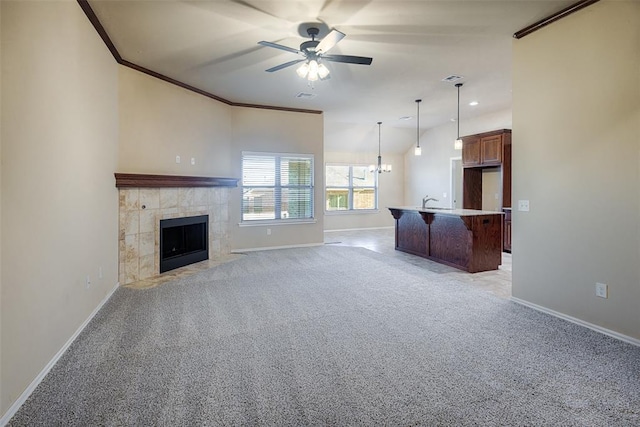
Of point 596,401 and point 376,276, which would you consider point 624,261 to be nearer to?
point 596,401

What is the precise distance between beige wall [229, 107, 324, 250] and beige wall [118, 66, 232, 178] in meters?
0.31

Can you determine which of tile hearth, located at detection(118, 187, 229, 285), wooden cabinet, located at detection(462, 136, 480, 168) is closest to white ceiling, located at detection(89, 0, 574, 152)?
wooden cabinet, located at detection(462, 136, 480, 168)

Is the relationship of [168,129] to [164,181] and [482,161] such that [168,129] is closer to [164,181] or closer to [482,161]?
[164,181]

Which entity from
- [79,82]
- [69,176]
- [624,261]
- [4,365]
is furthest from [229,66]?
[624,261]

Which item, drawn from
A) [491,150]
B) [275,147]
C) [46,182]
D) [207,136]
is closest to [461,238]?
[491,150]

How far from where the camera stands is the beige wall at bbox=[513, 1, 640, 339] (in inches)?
104

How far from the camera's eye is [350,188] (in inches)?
405

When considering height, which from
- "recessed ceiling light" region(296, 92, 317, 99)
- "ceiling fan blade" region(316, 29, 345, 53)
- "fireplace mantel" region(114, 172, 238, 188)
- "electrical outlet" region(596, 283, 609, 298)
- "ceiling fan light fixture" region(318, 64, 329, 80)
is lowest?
"electrical outlet" region(596, 283, 609, 298)

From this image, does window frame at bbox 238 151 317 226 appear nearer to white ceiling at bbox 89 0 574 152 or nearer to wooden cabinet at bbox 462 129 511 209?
white ceiling at bbox 89 0 574 152

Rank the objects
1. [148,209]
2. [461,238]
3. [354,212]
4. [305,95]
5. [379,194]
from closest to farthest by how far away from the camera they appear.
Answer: [148,209], [461,238], [305,95], [354,212], [379,194]

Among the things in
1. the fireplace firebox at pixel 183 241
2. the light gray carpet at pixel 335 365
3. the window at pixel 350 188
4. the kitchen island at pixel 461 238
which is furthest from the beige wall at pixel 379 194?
the light gray carpet at pixel 335 365

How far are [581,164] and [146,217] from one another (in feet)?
17.1

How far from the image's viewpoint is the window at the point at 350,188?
1007cm

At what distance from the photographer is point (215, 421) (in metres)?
1.73
